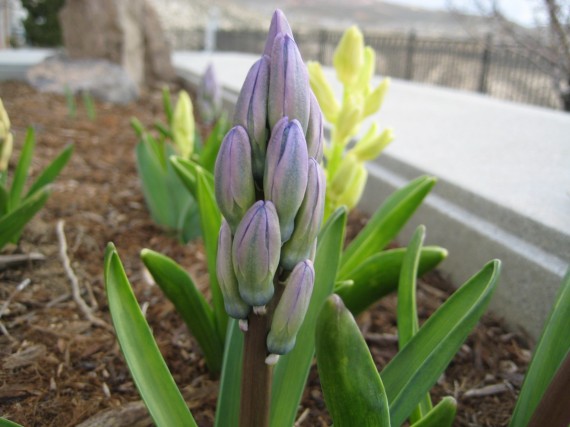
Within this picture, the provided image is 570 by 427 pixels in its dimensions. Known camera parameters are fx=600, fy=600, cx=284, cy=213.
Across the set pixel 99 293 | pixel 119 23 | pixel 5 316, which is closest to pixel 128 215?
pixel 99 293

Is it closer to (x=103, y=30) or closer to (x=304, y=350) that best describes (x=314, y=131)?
(x=304, y=350)

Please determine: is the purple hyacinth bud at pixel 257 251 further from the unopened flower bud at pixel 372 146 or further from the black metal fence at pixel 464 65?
the black metal fence at pixel 464 65

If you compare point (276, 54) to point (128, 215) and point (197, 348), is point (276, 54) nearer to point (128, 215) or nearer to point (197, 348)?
point (197, 348)

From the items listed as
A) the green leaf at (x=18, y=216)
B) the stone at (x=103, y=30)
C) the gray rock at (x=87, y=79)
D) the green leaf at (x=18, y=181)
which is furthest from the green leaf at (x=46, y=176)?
the stone at (x=103, y=30)

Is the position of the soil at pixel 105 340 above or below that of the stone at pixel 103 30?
below

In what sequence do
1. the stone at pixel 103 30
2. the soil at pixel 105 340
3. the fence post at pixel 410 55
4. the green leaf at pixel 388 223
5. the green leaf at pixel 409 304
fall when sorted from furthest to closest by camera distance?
the fence post at pixel 410 55
the stone at pixel 103 30
the green leaf at pixel 388 223
the soil at pixel 105 340
the green leaf at pixel 409 304

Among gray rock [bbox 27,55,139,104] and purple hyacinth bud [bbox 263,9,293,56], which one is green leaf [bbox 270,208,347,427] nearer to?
purple hyacinth bud [bbox 263,9,293,56]
